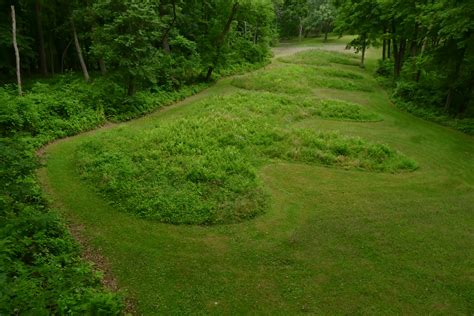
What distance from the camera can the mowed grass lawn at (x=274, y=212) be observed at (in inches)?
320

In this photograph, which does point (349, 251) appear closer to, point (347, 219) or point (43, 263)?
point (347, 219)

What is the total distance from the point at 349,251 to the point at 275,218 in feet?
7.81

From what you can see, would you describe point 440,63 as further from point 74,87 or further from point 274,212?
point 74,87

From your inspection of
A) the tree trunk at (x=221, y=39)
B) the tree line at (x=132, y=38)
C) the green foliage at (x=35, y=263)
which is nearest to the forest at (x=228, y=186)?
the green foliage at (x=35, y=263)

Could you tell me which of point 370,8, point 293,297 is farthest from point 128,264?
point 370,8

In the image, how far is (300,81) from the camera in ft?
91.5

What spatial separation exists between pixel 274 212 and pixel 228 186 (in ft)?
5.89

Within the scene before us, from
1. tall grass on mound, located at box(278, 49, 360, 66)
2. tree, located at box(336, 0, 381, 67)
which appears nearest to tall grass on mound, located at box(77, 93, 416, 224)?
tree, located at box(336, 0, 381, 67)

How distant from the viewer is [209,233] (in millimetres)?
10102

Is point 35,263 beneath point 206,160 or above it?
beneath

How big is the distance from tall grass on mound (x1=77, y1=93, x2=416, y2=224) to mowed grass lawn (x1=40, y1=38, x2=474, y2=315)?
56 millimetres

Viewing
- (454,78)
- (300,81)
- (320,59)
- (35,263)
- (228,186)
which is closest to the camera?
(35,263)

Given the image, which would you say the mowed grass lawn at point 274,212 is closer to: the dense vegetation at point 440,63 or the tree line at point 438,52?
the dense vegetation at point 440,63

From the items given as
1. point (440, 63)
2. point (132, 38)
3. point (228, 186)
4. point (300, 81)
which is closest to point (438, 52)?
point (440, 63)
